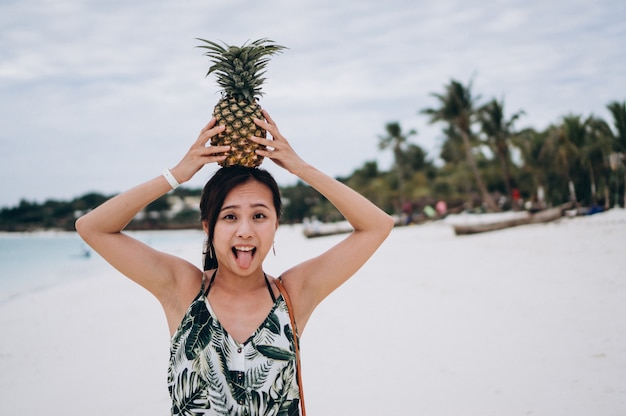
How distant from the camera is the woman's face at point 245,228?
1.87m

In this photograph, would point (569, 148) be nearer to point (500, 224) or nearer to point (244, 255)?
point (500, 224)

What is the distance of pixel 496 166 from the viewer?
43750 millimetres

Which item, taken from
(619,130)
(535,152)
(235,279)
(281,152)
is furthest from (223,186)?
(535,152)

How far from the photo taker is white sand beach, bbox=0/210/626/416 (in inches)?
157

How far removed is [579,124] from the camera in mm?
29891

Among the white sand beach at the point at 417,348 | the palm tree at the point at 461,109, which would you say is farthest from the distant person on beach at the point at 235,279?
the palm tree at the point at 461,109

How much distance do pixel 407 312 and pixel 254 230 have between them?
556 cm

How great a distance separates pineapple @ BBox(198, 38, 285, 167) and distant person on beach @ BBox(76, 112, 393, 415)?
0.05m

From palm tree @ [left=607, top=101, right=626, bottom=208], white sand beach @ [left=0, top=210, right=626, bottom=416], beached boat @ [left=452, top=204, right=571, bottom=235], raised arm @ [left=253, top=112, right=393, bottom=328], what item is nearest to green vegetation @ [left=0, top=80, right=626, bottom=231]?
palm tree @ [left=607, top=101, right=626, bottom=208]

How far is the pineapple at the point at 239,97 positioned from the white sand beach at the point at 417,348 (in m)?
2.79

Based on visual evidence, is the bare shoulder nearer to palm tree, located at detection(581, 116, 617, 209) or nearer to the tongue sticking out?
the tongue sticking out

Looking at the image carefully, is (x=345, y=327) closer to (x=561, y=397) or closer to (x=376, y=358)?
(x=376, y=358)

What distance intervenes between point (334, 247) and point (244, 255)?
435 mm

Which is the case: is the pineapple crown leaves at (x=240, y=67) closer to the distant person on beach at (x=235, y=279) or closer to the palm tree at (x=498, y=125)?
the distant person on beach at (x=235, y=279)
